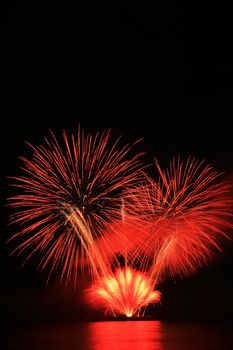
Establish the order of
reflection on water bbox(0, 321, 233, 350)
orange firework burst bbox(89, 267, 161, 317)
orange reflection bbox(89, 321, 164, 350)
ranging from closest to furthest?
orange reflection bbox(89, 321, 164, 350)
reflection on water bbox(0, 321, 233, 350)
orange firework burst bbox(89, 267, 161, 317)

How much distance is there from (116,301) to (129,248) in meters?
4.27

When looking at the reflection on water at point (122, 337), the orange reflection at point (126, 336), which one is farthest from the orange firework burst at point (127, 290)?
the reflection on water at point (122, 337)

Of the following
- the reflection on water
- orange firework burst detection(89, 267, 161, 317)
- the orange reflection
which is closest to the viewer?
the orange reflection

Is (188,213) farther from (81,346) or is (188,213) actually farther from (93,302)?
(81,346)

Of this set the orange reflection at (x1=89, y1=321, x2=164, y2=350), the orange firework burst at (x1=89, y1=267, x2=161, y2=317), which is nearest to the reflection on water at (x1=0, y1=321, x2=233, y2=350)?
the orange reflection at (x1=89, y1=321, x2=164, y2=350)

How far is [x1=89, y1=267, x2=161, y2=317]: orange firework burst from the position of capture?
117 feet

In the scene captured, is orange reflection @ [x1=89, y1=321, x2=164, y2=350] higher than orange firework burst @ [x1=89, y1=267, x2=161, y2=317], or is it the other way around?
orange firework burst @ [x1=89, y1=267, x2=161, y2=317]

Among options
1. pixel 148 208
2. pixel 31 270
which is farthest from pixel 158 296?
pixel 31 270

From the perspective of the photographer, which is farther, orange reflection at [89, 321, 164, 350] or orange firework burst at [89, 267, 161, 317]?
orange firework burst at [89, 267, 161, 317]

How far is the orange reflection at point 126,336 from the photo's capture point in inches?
835

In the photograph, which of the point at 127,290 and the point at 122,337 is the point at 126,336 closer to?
the point at 122,337

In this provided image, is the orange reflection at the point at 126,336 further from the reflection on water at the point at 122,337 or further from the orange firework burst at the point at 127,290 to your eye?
the orange firework burst at the point at 127,290

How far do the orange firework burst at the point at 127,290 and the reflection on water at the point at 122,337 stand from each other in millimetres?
4487

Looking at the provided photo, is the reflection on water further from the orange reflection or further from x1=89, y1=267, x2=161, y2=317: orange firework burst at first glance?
x1=89, y1=267, x2=161, y2=317: orange firework burst
